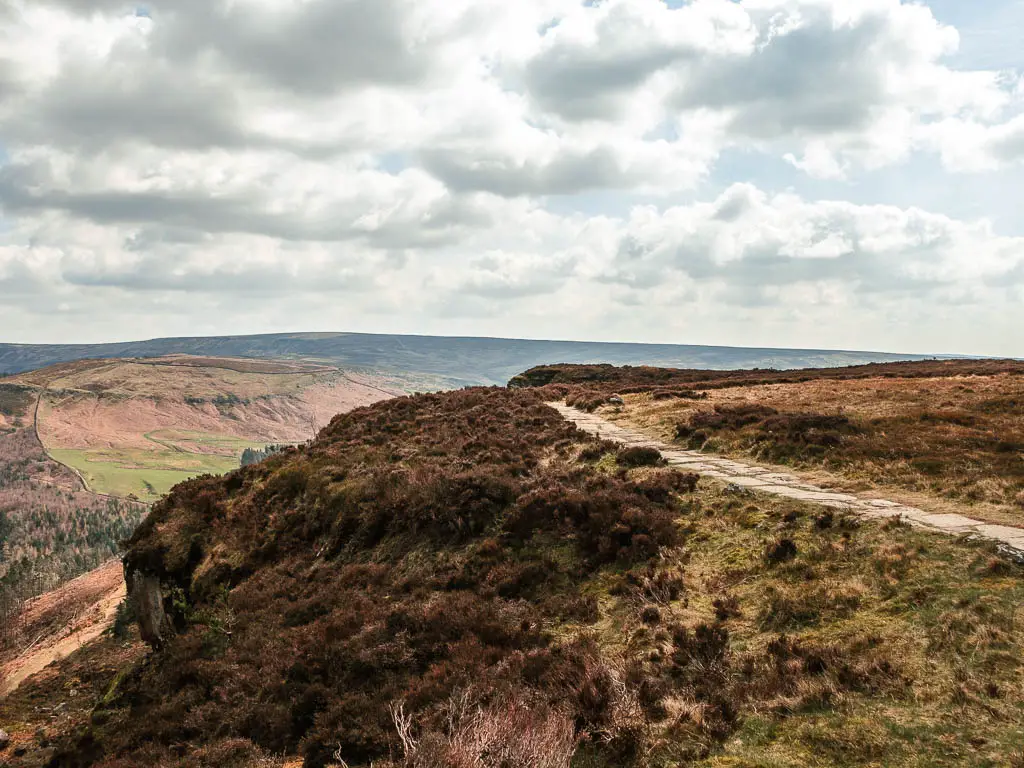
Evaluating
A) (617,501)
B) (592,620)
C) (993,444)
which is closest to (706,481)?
(617,501)

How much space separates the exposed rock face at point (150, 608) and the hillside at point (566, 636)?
114 mm

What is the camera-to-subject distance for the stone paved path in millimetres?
10938

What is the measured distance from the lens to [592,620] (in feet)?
36.7

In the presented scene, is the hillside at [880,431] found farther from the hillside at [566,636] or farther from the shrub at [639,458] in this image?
the hillside at [566,636]

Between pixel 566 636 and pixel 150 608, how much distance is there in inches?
713

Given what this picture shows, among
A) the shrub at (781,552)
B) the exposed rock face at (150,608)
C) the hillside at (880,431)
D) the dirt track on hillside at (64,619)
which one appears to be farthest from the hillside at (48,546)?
the shrub at (781,552)

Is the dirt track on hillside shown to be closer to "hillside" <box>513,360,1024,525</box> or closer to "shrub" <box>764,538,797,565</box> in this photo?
"hillside" <box>513,360,1024,525</box>

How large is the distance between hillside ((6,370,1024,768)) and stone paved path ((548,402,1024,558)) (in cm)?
72

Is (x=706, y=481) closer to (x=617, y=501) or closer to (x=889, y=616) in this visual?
(x=617, y=501)

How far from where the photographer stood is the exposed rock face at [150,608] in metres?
19.8

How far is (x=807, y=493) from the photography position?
1486 cm

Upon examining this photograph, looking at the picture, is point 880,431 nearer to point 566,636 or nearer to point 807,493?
point 807,493

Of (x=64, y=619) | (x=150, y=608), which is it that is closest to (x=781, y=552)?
(x=150, y=608)

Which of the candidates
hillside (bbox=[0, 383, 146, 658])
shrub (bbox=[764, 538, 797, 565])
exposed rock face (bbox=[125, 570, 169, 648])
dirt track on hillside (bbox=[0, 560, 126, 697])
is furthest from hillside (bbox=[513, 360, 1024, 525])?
hillside (bbox=[0, 383, 146, 658])
